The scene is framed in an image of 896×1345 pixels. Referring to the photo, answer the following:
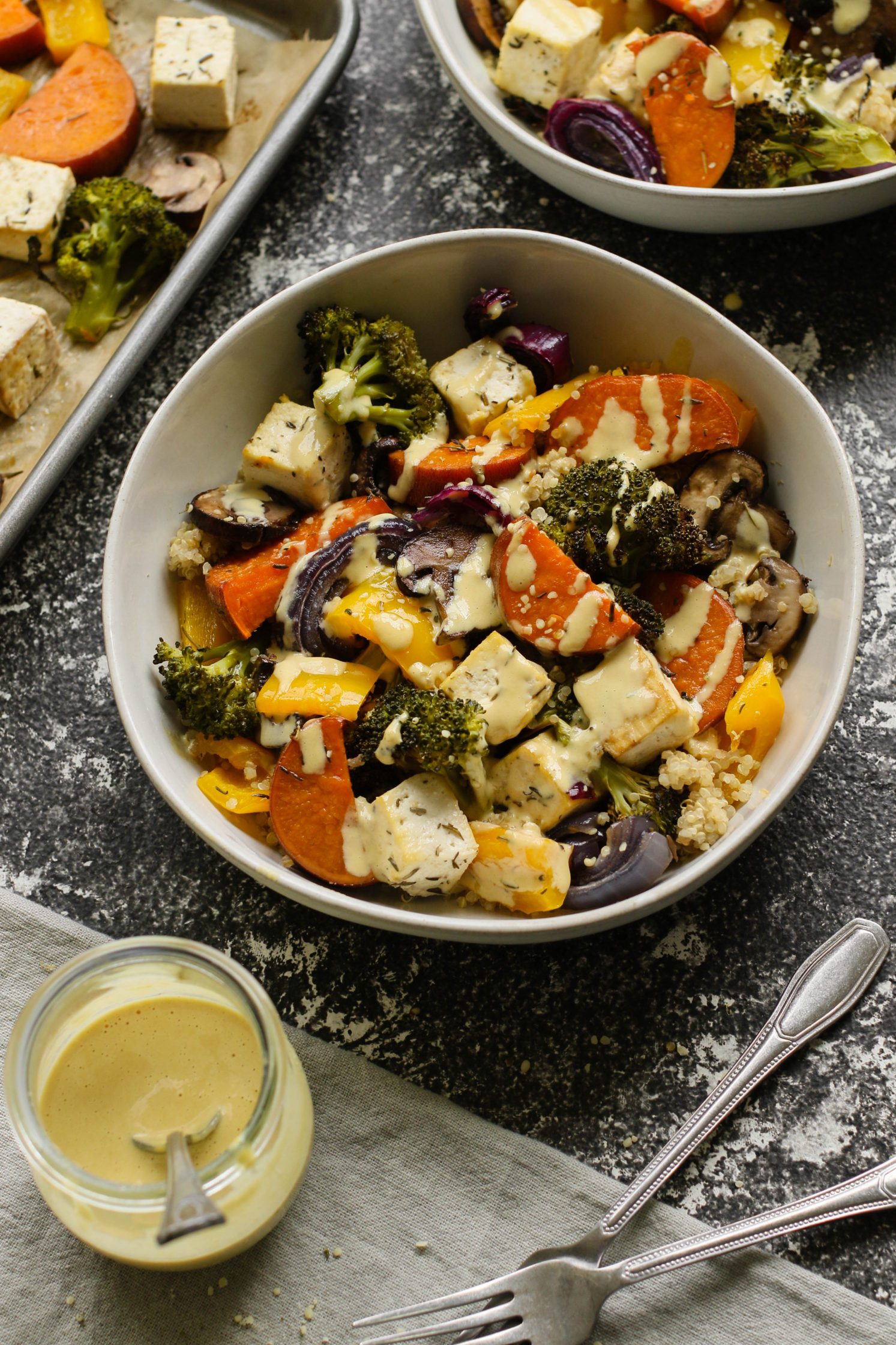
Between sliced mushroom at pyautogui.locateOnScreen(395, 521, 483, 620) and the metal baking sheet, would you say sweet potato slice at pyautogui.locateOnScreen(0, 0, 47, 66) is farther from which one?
sliced mushroom at pyautogui.locateOnScreen(395, 521, 483, 620)

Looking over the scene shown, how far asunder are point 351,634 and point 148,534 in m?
0.42

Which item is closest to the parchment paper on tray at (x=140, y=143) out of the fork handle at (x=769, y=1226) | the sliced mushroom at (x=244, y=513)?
the sliced mushroom at (x=244, y=513)

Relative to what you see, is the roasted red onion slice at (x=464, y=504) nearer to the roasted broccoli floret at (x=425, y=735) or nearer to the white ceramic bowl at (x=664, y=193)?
the roasted broccoli floret at (x=425, y=735)

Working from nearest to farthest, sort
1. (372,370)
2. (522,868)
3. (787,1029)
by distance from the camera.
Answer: (522,868), (787,1029), (372,370)

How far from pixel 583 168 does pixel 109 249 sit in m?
0.97

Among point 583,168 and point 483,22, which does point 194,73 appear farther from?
point 583,168

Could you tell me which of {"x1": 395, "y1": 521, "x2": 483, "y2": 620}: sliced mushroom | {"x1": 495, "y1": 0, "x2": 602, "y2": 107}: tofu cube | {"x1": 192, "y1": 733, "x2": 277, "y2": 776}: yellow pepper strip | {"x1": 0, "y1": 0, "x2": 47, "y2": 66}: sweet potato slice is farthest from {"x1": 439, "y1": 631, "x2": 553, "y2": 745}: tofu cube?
{"x1": 0, "y1": 0, "x2": 47, "y2": 66}: sweet potato slice

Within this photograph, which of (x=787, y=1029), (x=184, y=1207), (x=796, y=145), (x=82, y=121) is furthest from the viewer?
(x=82, y=121)

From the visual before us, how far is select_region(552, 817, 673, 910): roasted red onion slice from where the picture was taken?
1.85 meters

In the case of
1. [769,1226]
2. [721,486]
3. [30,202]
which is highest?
[30,202]

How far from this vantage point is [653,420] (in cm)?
207

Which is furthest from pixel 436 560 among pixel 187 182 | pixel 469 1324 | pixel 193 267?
pixel 469 1324

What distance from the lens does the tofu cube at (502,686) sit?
1911 mm

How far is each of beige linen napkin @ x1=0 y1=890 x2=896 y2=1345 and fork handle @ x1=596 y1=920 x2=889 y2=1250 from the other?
7 centimetres
